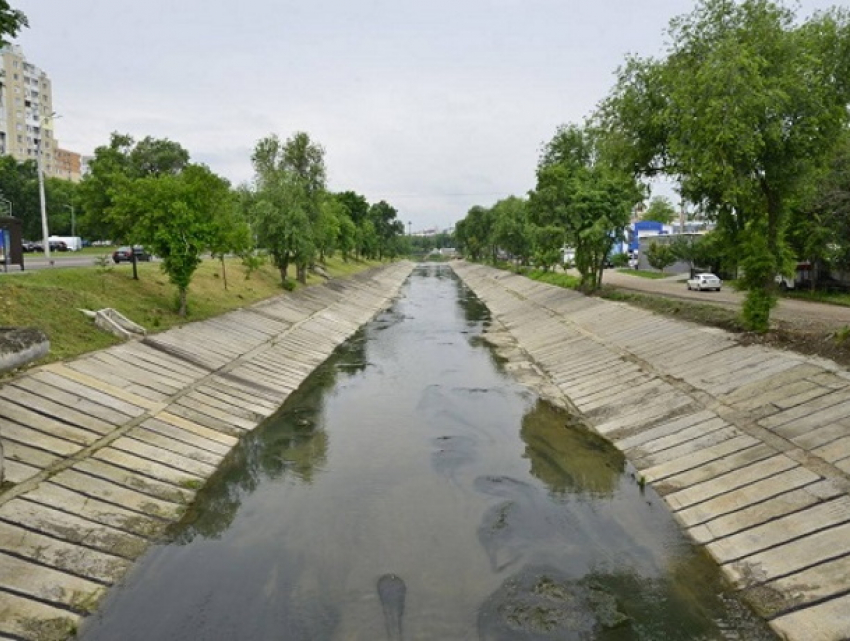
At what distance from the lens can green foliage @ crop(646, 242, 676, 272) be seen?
8406cm

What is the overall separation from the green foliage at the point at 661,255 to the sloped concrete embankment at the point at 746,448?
53.6 meters

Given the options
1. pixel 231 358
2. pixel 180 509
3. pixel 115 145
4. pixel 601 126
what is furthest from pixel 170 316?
pixel 115 145

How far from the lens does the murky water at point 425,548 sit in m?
12.4

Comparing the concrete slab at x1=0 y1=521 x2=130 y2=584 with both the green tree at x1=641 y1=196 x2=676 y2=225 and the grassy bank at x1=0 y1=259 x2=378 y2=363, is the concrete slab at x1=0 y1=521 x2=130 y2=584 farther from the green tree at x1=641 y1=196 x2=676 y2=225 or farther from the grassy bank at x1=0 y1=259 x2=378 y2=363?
the green tree at x1=641 y1=196 x2=676 y2=225

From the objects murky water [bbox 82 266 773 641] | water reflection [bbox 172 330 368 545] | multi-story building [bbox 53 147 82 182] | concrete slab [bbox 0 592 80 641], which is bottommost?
water reflection [bbox 172 330 368 545]

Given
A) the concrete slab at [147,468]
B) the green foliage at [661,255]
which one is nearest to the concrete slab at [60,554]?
the concrete slab at [147,468]

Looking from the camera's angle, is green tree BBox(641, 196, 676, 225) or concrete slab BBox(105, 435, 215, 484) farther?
green tree BBox(641, 196, 676, 225)

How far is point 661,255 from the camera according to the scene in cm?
8562

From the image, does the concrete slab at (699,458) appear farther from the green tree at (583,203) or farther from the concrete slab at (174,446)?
the green tree at (583,203)

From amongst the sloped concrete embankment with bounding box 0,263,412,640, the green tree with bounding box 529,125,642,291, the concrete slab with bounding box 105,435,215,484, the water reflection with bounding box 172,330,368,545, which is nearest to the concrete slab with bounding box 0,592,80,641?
the sloped concrete embankment with bounding box 0,263,412,640

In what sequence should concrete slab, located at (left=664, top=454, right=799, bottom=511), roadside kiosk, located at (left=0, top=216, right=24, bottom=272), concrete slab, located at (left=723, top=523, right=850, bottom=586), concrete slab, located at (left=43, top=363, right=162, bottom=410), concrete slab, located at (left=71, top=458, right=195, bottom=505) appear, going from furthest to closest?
roadside kiosk, located at (left=0, top=216, right=24, bottom=272)
concrete slab, located at (left=43, top=363, right=162, bottom=410)
concrete slab, located at (left=71, top=458, right=195, bottom=505)
concrete slab, located at (left=664, top=454, right=799, bottom=511)
concrete slab, located at (left=723, top=523, right=850, bottom=586)

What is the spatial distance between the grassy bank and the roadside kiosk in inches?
123

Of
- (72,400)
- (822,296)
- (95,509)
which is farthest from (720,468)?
(822,296)

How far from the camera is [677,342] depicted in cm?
3120
